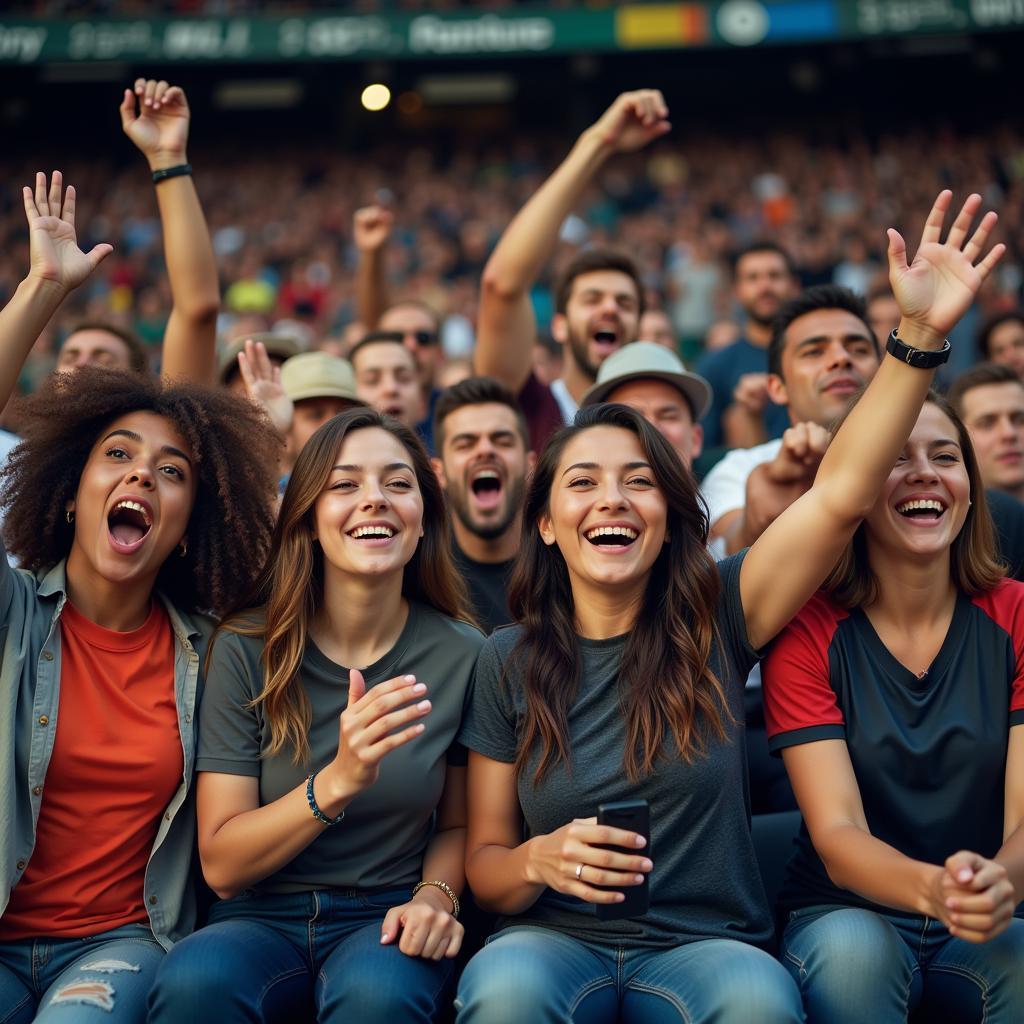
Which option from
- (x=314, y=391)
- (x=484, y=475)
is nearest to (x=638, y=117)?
(x=484, y=475)

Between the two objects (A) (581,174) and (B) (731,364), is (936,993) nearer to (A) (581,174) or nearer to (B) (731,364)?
(A) (581,174)

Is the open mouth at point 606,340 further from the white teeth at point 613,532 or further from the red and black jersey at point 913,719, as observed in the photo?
the red and black jersey at point 913,719

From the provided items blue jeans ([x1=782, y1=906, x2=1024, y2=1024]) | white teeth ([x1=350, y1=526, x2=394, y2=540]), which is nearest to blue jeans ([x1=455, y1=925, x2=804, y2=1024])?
blue jeans ([x1=782, y1=906, x2=1024, y2=1024])

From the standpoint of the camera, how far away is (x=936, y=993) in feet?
8.97

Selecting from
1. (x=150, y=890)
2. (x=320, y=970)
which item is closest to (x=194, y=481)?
(x=150, y=890)

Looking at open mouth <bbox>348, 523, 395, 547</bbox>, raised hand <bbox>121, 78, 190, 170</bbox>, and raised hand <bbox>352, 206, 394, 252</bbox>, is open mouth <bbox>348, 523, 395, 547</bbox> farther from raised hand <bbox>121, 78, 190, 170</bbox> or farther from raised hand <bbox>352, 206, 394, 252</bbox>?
raised hand <bbox>352, 206, 394, 252</bbox>

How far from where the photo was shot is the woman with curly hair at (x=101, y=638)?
2.93 meters

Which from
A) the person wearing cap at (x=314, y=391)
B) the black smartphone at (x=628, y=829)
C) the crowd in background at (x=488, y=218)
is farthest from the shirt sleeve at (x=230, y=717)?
the crowd in background at (x=488, y=218)

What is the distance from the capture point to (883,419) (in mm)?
2707

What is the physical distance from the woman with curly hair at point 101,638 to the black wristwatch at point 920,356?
5.95ft

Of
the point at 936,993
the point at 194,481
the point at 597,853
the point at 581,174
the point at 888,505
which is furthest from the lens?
the point at 581,174

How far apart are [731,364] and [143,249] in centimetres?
1144

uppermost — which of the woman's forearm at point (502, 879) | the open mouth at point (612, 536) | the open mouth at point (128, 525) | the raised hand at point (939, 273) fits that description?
the raised hand at point (939, 273)

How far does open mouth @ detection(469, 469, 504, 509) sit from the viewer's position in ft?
14.4
